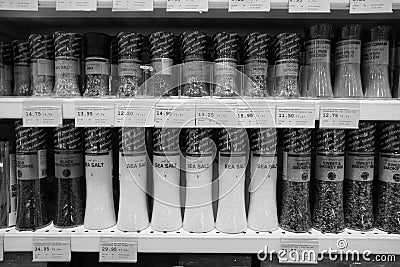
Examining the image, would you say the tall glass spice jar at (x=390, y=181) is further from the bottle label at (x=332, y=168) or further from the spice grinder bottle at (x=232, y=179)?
the spice grinder bottle at (x=232, y=179)

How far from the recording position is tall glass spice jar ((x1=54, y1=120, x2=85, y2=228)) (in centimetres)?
98

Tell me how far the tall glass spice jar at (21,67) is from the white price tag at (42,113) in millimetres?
158

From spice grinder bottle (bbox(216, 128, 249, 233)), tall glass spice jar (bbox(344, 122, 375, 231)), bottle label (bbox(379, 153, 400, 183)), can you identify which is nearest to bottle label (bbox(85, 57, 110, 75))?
spice grinder bottle (bbox(216, 128, 249, 233))

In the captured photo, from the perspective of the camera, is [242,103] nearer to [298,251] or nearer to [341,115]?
[341,115]

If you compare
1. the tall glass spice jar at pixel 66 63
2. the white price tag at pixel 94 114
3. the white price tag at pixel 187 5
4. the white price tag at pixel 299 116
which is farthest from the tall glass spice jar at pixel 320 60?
the tall glass spice jar at pixel 66 63

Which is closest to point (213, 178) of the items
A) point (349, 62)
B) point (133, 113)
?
point (133, 113)

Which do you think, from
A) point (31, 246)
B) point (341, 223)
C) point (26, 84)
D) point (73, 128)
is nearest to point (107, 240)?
point (31, 246)

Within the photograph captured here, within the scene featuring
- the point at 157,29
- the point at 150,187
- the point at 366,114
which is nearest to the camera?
the point at 366,114

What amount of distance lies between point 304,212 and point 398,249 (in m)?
0.26

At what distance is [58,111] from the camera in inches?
35.1

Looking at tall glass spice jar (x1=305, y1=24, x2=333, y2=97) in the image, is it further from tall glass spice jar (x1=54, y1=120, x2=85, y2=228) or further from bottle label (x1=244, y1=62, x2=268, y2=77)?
tall glass spice jar (x1=54, y1=120, x2=85, y2=228)

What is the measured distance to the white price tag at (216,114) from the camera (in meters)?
0.89

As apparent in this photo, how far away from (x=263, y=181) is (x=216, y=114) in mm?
247

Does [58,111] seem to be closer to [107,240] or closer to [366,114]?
[107,240]
